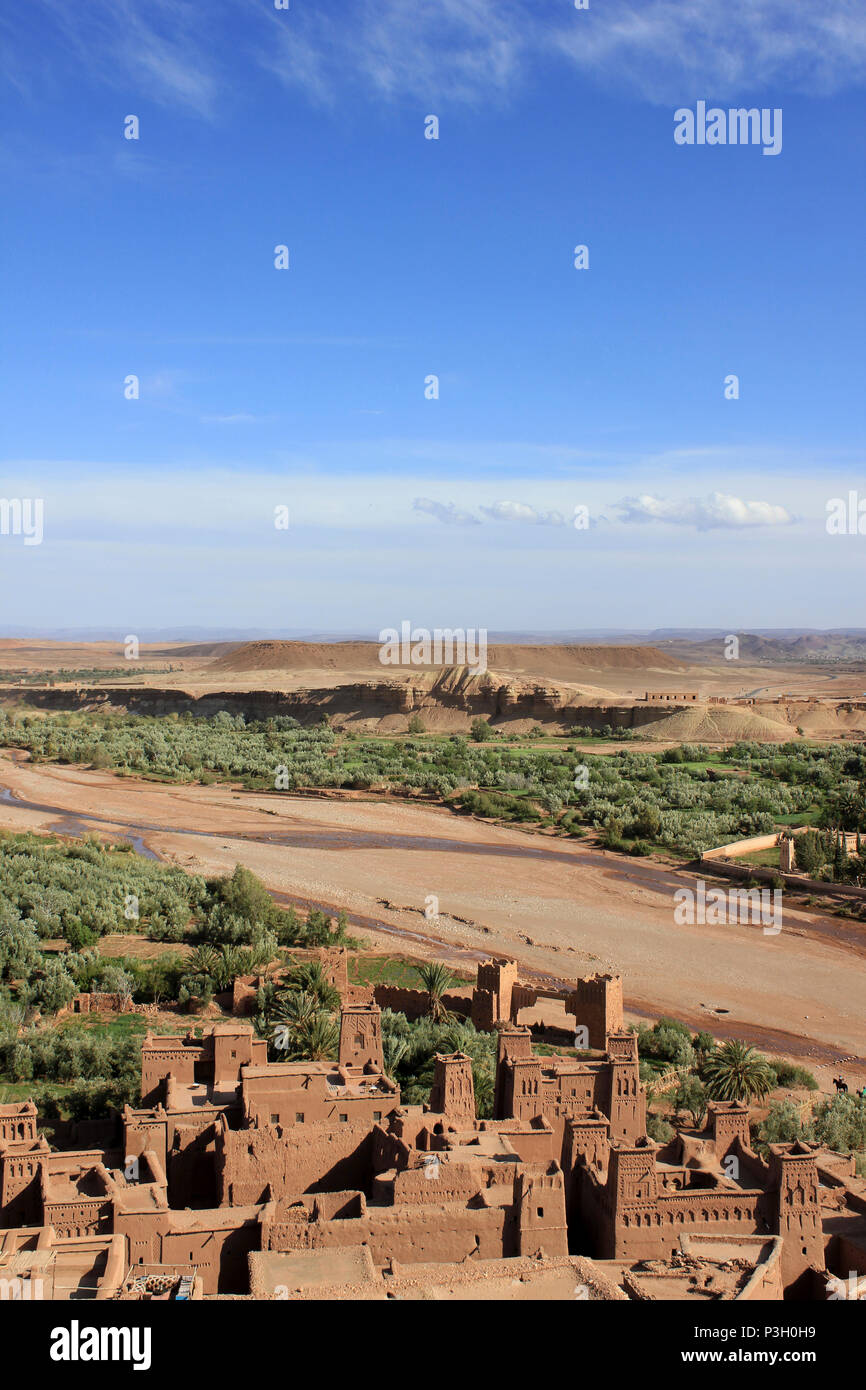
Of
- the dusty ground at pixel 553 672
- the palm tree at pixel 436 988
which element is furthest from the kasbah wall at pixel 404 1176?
the dusty ground at pixel 553 672

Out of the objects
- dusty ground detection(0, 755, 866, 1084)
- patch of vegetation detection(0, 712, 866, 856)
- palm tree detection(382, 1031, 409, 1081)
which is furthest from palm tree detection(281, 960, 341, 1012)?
patch of vegetation detection(0, 712, 866, 856)

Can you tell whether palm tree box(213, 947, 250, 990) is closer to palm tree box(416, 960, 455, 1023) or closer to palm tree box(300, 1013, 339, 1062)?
palm tree box(416, 960, 455, 1023)

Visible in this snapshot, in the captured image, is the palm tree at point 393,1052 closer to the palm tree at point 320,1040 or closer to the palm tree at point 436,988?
the palm tree at point 320,1040

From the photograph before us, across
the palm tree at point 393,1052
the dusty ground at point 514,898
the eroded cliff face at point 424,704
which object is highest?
the eroded cliff face at point 424,704

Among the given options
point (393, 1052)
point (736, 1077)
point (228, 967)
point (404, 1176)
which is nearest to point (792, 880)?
point (736, 1077)

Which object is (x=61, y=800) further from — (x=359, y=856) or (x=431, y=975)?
(x=431, y=975)
